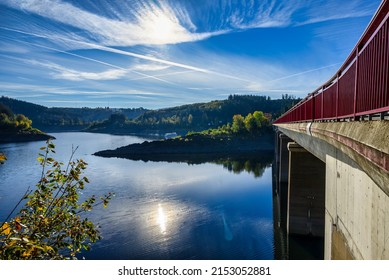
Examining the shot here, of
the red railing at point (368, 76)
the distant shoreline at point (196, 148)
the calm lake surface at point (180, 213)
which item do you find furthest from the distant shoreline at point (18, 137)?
the red railing at point (368, 76)

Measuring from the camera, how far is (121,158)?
8394 centimetres

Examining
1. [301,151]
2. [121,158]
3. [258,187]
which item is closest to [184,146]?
[121,158]

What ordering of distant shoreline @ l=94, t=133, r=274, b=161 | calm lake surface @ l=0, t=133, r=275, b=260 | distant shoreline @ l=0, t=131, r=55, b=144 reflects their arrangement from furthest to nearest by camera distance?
1. distant shoreline @ l=0, t=131, r=55, b=144
2. distant shoreline @ l=94, t=133, r=274, b=161
3. calm lake surface @ l=0, t=133, r=275, b=260

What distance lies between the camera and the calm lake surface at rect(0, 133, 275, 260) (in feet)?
74.0

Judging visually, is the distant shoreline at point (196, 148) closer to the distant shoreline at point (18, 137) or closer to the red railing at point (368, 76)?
the distant shoreline at point (18, 137)

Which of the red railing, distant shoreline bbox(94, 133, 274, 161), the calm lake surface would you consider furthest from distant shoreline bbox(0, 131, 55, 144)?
the red railing

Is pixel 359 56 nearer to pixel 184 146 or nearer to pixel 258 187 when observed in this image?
pixel 258 187

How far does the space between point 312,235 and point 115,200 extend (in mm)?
24408

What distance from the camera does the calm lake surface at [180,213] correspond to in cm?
2255

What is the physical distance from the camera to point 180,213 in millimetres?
31344

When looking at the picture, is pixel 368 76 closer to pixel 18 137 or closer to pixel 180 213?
pixel 180 213

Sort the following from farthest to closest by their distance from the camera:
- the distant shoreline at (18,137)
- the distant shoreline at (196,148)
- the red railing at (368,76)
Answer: the distant shoreline at (18,137) < the distant shoreline at (196,148) < the red railing at (368,76)

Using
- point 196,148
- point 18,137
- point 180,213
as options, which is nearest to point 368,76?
point 180,213

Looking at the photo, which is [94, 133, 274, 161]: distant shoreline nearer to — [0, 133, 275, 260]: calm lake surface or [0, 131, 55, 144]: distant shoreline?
[0, 133, 275, 260]: calm lake surface
